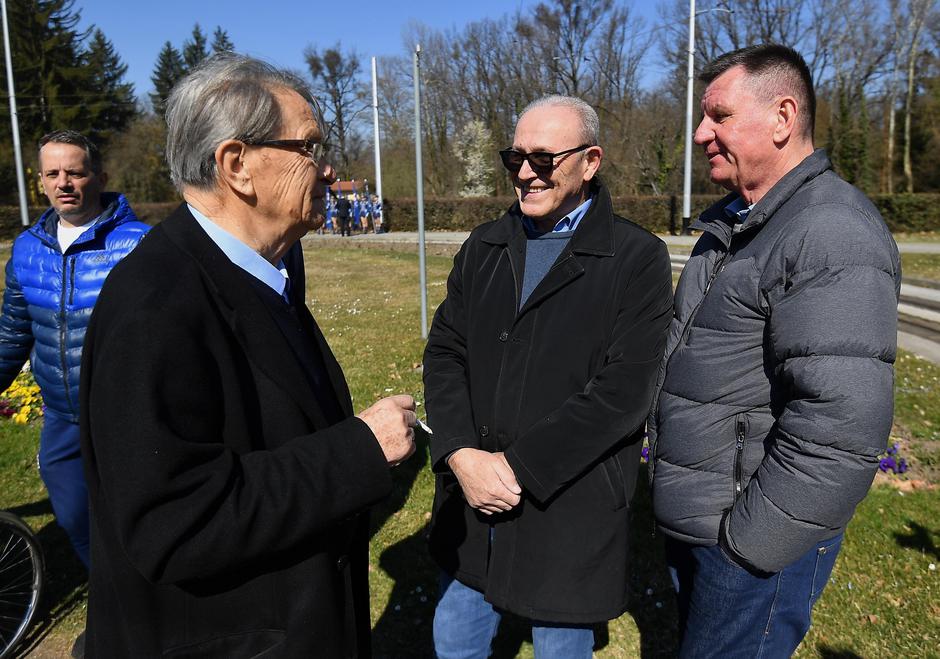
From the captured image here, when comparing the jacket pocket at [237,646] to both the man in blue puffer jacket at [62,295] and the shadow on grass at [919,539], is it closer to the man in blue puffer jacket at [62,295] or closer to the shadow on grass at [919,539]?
the man in blue puffer jacket at [62,295]

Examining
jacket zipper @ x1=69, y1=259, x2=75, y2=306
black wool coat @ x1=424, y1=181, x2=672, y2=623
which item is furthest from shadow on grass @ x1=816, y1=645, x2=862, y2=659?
jacket zipper @ x1=69, y1=259, x2=75, y2=306

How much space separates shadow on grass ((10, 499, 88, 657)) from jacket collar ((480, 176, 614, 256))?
9.55 ft

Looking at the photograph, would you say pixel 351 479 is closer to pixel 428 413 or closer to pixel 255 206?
pixel 255 206

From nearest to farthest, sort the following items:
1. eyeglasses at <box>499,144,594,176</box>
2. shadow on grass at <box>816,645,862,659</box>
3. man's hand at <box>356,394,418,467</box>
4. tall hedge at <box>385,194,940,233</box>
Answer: man's hand at <box>356,394,418,467</box> < eyeglasses at <box>499,144,594,176</box> < shadow on grass at <box>816,645,862,659</box> < tall hedge at <box>385,194,940,233</box>

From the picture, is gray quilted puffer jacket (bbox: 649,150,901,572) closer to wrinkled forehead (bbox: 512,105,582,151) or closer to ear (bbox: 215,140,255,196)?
wrinkled forehead (bbox: 512,105,582,151)

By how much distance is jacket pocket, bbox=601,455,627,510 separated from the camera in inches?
89.7

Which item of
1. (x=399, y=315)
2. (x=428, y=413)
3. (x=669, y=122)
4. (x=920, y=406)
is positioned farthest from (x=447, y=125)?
(x=428, y=413)

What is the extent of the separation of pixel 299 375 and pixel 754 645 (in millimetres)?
1530

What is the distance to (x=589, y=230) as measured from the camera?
2.44 m

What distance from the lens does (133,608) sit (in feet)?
4.81

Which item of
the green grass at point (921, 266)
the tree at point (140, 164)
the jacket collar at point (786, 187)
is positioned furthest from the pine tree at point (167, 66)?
the jacket collar at point (786, 187)

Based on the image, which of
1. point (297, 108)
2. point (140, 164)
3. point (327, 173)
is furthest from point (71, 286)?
point (140, 164)

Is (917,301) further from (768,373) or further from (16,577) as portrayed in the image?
(16,577)

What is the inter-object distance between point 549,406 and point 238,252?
1.16 m
